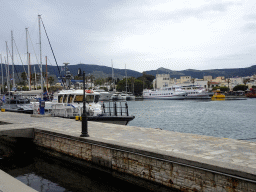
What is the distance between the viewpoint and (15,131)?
13273 mm

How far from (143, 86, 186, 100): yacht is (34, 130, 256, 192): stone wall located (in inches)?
4264

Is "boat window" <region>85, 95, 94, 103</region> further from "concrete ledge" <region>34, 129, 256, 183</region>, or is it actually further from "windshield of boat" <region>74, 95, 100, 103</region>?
"concrete ledge" <region>34, 129, 256, 183</region>

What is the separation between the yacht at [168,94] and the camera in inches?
4604

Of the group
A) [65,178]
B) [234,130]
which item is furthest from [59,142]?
[234,130]

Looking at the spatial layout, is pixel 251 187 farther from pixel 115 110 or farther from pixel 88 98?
pixel 88 98

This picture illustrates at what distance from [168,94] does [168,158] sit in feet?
380

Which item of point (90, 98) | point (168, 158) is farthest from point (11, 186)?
point (90, 98)

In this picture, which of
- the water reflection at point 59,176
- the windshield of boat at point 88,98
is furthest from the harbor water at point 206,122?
the windshield of boat at point 88,98

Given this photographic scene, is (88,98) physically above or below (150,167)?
above

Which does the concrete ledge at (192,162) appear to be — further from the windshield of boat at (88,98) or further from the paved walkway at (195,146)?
the windshield of boat at (88,98)

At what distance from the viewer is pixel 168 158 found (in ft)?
23.7

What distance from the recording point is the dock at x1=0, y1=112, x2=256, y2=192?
6094 millimetres

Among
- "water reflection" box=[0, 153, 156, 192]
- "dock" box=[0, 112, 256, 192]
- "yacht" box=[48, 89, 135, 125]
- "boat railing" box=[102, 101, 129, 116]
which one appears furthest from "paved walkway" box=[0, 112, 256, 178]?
"yacht" box=[48, 89, 135, 125]

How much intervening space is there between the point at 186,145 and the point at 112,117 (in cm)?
1140
